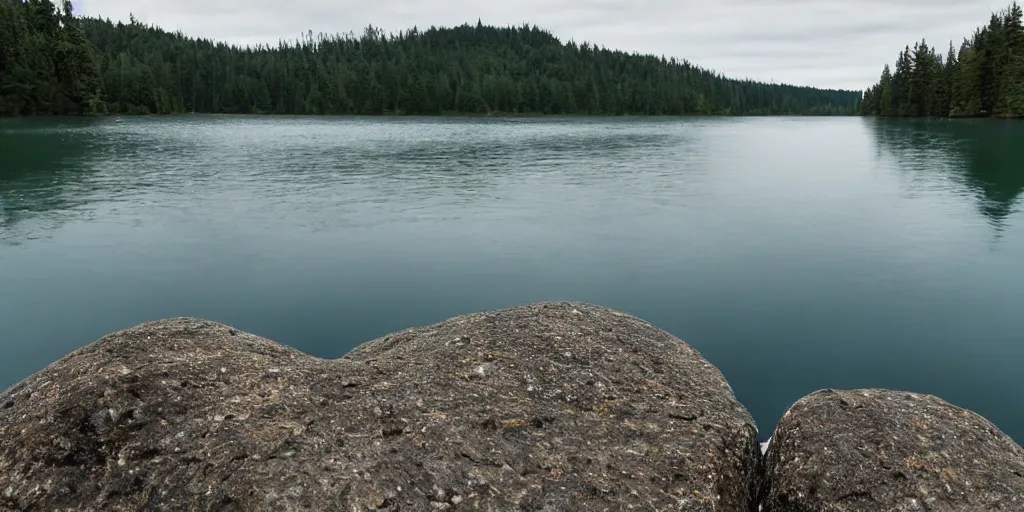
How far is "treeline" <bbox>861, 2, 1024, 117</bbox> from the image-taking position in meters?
112

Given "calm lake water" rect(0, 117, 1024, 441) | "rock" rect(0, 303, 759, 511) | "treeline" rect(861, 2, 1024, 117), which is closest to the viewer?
"rock" rect(0, 303, 759, 511)

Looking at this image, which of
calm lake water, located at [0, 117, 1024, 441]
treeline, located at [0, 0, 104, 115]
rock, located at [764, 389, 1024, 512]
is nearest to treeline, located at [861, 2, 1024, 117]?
calm lake water, located at [0, 117, 1024, 441]

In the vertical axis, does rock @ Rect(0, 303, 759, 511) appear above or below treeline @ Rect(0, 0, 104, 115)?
below

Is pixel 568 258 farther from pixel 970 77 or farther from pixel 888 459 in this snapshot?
pixel 970 77

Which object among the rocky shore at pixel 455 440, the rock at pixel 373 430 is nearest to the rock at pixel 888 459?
the rocky shore at pixel 455 440

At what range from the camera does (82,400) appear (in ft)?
19.9

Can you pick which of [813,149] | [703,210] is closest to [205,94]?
[813,149]

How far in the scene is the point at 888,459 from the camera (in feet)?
19.2

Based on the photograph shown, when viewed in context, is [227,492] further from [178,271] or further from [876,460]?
[178,271]

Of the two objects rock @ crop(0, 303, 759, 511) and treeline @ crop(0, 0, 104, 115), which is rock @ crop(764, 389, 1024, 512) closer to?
rock @ crop(0, 303, 759, 511)

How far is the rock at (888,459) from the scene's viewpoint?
560 cm

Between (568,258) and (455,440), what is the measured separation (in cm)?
2048

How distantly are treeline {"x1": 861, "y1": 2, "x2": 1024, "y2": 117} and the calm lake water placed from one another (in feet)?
244

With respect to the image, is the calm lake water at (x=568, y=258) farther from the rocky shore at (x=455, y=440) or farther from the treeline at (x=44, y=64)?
the treeline at (x=44, y=64)
